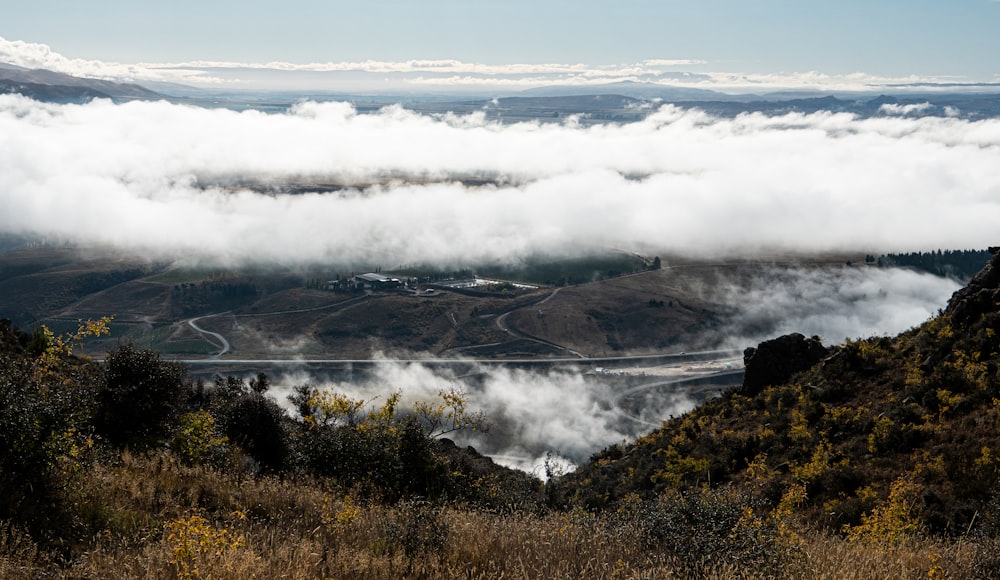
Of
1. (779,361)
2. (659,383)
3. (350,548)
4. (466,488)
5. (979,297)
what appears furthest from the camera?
(659,383)

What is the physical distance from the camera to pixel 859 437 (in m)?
25.8

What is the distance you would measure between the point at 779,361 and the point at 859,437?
1614 centimetres

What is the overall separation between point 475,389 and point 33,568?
160842mm

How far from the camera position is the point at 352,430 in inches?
754

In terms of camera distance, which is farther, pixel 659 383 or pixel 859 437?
pixel 659 383

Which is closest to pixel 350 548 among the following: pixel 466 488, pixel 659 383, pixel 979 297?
pixel 466 488

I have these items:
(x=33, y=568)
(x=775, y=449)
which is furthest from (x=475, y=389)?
(x=33, y=568)

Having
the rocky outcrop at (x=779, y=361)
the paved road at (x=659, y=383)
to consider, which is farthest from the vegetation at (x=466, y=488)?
the paved road at (x=659, y=383)

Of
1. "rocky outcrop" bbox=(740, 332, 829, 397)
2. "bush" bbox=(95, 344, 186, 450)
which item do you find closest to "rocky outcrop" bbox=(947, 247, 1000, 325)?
"rocky outcrop" bbox=(740, 332, 829, 397)

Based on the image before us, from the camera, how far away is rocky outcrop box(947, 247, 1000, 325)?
3078 centimetres

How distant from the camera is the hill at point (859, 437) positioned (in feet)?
62.1

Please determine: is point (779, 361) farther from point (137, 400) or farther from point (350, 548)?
point (350, 548)

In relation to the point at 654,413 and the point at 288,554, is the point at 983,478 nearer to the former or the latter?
the point at 288,554

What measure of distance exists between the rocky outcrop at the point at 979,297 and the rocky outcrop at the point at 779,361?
27.4 feet
